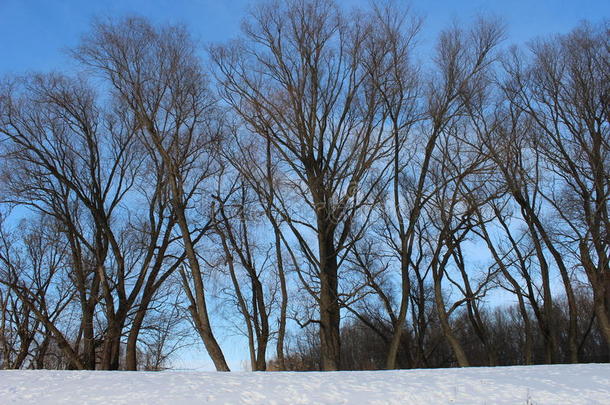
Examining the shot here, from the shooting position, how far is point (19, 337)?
27469 mm

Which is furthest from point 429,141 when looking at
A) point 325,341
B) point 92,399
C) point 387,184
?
point 92,399

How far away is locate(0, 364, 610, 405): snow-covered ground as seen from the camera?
331 inches

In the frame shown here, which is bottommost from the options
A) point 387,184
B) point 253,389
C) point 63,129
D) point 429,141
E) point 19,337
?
point 253,389

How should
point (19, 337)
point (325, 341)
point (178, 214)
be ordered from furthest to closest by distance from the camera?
point (19, 337) < point (178, 214) < point (325, 341)

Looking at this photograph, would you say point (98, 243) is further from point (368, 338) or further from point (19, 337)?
point (368, 338)

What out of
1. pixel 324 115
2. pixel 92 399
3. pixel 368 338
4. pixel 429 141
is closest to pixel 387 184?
pixel 429 141

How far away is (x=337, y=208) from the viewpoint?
15914 millimetres

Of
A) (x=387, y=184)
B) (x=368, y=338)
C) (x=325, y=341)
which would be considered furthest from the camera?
(x=368, y=338)

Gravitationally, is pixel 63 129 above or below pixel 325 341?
above

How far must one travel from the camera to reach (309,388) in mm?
9242

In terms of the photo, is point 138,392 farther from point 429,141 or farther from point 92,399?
point 429,141

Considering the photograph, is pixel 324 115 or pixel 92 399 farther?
pixel 324 115

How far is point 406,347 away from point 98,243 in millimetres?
17157

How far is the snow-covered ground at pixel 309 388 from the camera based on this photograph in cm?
841
